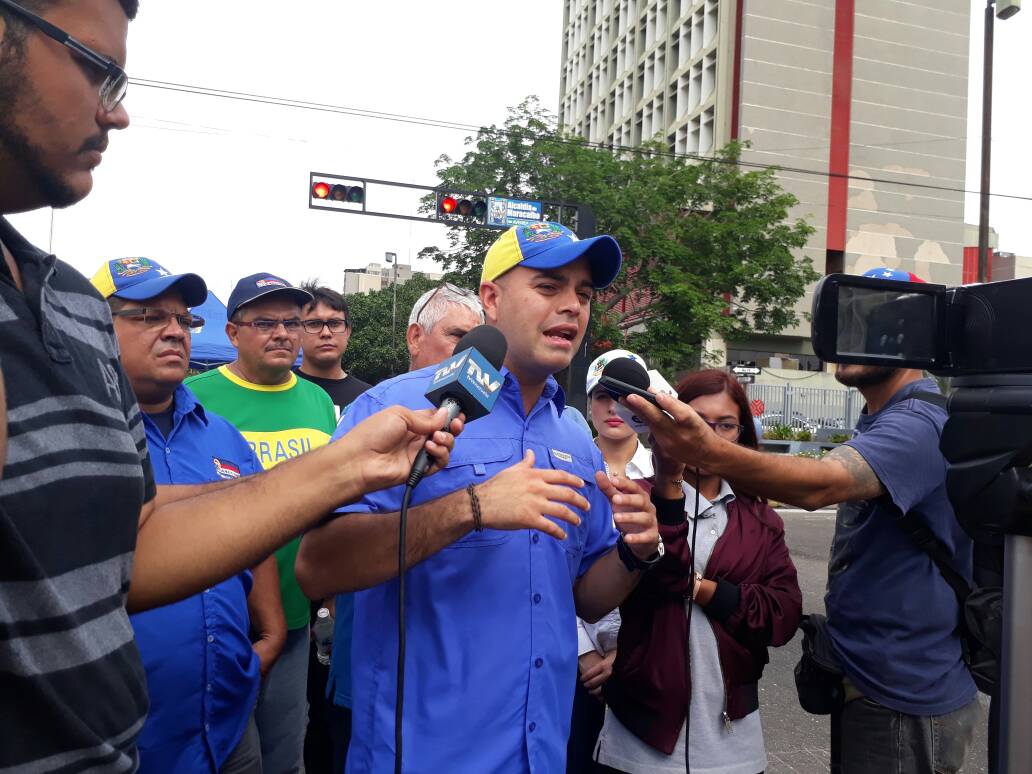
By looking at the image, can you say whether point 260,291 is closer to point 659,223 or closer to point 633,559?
point 633,559

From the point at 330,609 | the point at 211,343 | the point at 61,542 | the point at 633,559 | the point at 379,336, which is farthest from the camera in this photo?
the point at 379,336

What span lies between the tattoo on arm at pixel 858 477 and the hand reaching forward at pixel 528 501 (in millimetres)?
1100

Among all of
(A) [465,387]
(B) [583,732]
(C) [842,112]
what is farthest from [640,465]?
(C) [842,112]

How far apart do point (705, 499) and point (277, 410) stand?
213 cm

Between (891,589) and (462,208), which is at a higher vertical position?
(462,208)

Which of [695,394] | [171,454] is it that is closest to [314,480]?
[171,454]

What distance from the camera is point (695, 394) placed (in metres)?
3.05

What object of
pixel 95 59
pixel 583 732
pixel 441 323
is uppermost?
pixel 95 59

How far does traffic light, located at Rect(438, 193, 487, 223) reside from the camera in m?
16.0

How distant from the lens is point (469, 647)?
1908 mm

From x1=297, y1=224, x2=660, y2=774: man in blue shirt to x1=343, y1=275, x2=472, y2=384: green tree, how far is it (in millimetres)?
47498

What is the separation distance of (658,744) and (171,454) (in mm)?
1886

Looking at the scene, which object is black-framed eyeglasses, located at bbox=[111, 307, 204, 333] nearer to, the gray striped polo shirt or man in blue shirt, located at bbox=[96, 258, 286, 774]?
man in blue shirt, located at bbox=[96, 258, 286, 774]

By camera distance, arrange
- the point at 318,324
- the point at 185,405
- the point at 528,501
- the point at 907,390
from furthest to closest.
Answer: the point at 318,324
the point at 185,405
the point at 907,390
the point at 528,501
